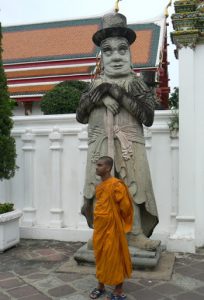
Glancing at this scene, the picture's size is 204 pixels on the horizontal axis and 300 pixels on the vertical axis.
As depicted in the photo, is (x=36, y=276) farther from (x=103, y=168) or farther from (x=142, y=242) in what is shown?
(x=103, y=168)

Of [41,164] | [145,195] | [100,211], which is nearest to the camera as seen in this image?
[100,211]

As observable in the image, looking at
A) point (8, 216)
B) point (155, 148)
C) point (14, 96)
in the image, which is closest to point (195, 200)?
point (155, 148)

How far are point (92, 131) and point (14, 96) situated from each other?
1033 cm

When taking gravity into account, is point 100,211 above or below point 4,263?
above

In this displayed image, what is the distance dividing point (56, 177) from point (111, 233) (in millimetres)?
2682

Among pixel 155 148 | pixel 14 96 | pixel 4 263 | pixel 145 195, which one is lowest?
pixel 4 263

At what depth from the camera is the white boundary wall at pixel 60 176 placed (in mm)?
5629

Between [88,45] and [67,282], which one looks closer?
[67,282]

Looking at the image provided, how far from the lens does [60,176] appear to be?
605 centimetres

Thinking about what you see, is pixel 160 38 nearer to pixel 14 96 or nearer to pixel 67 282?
pixel 14 96

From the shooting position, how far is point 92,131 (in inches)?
181

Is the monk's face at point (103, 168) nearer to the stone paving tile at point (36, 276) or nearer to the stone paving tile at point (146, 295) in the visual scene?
the stone paving tile at point (146, 295)

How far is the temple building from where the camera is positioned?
14.1 metres

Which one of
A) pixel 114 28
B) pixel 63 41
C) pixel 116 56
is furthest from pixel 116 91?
pixel 63 41
